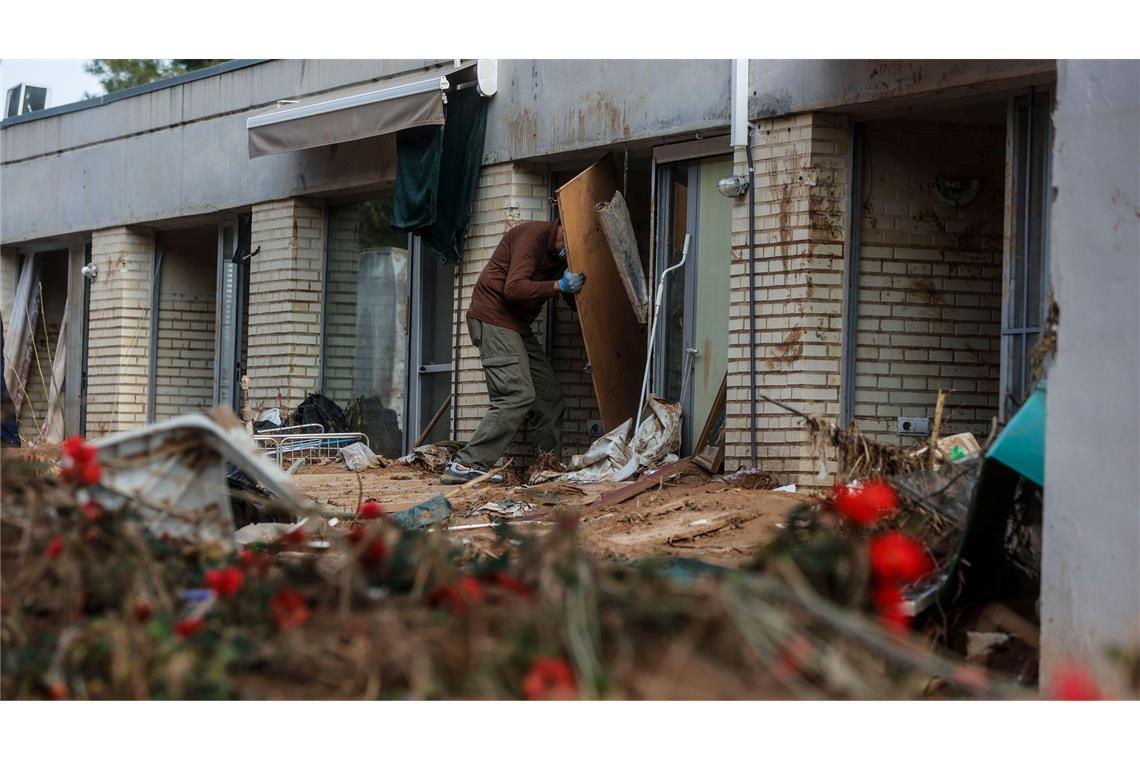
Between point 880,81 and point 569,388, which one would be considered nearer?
point 880,81

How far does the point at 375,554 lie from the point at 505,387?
6.23 meters

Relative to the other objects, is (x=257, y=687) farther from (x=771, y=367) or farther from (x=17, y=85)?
(x=17, y=85)

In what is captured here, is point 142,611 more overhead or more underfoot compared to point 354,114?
more underfoot

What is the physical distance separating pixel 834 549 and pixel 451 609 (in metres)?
0.79

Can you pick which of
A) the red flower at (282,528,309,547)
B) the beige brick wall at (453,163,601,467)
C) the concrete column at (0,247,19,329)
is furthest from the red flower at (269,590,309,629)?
the concrete column at (0,247,19,329)

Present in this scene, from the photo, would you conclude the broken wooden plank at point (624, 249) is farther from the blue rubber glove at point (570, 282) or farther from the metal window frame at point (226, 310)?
the metal window frame at point (226, 310)

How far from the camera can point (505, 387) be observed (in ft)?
31.2

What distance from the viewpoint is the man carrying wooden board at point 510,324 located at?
371 inches

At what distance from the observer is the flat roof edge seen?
1274 cm

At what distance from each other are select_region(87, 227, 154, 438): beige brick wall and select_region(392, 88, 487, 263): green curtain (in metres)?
4.77

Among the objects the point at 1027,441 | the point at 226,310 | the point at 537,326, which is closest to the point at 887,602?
the point at 1027,441

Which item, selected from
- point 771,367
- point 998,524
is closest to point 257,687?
point 998,524

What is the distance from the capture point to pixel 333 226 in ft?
40.8

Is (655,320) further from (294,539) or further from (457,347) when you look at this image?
(294,539)
